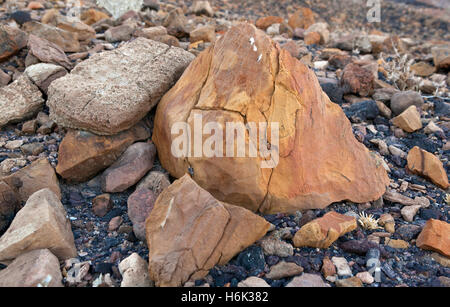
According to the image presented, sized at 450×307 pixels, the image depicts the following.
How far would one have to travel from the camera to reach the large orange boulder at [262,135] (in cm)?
291

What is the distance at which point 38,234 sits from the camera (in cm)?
246

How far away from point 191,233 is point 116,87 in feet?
5.43

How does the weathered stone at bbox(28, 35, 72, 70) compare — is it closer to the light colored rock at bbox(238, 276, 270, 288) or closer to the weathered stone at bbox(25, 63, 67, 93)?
the weathered stone at bbox(25, 63, 67, 93)

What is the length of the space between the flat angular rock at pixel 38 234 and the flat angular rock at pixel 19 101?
1448 mm

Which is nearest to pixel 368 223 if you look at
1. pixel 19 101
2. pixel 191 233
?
pixel 191 233

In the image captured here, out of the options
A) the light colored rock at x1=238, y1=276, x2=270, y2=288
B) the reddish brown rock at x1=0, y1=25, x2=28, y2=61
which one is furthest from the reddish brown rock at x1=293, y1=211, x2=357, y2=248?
the reddish brown rock at x1=0, y1=25, x2=28, y2=61

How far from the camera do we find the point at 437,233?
108 inches

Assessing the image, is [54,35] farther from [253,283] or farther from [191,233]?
[253,283]

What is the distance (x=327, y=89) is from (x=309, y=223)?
2.58 m

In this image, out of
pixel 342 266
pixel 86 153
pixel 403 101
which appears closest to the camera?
pixel 342 266

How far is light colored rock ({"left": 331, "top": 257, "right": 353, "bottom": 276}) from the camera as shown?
2.49 metres

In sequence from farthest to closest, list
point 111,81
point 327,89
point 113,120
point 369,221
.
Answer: point 327,89 → point 111,81 → point 113,120 → point 369,221

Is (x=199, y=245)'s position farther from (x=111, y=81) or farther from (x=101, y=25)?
(x=101, y=25)
